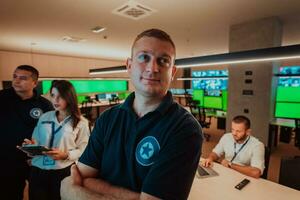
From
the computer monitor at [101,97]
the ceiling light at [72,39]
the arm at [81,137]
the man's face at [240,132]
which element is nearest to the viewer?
the arm at [81,137]

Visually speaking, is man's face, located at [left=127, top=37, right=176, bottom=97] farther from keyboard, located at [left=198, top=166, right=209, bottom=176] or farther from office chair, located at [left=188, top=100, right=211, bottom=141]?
office chair, located at [left=188, top=100, right=211, bottom=141]

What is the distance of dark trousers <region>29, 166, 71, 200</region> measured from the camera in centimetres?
172

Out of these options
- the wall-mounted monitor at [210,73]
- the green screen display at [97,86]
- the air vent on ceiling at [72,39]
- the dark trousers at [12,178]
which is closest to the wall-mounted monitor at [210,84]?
the wall-mounted monitor at [210,73]

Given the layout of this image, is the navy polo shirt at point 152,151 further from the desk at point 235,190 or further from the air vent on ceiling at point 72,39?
the air vent on ceiling at point 72,39

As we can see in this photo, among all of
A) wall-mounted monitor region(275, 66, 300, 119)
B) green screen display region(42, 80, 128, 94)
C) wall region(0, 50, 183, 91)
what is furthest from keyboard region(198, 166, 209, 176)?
green screen display region(42, 80, 128, 94)

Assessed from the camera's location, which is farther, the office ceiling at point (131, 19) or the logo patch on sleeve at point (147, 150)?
the office ceiling at point (131, 19)

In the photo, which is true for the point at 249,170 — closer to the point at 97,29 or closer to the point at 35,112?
the point at 35,112

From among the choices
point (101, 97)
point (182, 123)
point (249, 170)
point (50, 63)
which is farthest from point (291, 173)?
point (101, 97)

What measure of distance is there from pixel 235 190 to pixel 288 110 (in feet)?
11.4

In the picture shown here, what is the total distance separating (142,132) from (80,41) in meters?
4.84

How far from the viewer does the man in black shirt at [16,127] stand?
2.00 metres

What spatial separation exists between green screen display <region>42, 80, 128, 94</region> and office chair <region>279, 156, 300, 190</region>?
296 inches

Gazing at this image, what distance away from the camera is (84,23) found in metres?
3.66

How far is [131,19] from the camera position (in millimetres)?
3422
